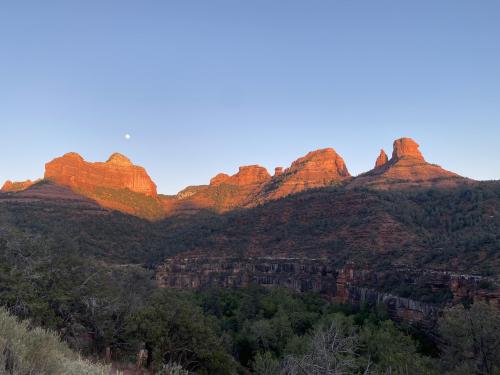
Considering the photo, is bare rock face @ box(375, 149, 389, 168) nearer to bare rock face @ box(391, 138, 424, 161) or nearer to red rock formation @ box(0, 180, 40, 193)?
bare rock face @ box(391, 138, 424, 161)

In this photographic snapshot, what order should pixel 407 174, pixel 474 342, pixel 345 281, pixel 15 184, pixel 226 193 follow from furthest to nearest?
pixel 226 193 → pixel 15 184 → pixel 407 174 → pixel 345 281 → pixel 474 342

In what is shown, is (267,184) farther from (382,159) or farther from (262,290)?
(262,290)

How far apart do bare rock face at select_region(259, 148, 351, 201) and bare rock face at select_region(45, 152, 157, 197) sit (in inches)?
1567

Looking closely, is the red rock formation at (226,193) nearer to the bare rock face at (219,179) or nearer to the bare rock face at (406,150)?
the bare rock face at (219,179)

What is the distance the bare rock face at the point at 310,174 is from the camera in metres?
86.3

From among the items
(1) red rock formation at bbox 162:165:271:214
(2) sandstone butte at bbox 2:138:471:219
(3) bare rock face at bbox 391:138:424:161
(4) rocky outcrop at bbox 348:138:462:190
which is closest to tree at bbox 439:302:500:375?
(4) rocky outcrop at bbox 348:138:462:190

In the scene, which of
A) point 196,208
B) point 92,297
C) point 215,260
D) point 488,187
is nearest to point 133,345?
point 92,297

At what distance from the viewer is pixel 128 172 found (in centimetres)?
12338

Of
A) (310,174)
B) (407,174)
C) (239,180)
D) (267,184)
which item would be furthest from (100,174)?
(407,174)

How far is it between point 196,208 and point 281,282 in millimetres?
59458

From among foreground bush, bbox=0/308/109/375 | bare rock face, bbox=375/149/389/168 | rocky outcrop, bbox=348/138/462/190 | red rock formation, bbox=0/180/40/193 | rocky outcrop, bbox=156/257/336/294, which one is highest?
bare rock face, bbox=375/149/389/168

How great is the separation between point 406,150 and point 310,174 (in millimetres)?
20646

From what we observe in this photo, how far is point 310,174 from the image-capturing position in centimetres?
9338

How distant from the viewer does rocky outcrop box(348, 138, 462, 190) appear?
6162cm
